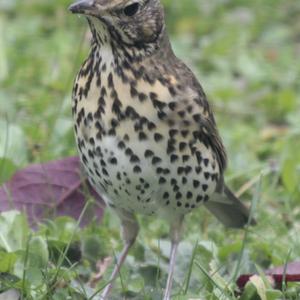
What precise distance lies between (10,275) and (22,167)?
53.1 inches

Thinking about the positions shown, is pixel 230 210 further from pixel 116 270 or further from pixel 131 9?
pixel 131 9

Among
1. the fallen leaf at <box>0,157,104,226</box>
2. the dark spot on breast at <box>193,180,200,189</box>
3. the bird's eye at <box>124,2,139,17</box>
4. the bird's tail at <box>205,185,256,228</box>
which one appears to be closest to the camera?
the bird's eye at <box>124,2,139,17</box>

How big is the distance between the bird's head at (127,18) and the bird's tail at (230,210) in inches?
47.8

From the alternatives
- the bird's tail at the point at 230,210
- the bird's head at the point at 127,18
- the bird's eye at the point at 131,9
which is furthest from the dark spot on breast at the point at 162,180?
the bird's tail at the point at 230,210

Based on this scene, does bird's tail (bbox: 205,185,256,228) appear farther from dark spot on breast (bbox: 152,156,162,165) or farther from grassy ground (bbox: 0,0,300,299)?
dark spot on breast (bbox: 152,156,162,165)

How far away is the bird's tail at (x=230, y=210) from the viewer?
19.2 feet

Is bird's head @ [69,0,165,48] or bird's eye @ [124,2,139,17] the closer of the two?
bird's head @ [69,0,165,48]

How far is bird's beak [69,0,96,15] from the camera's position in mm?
4547

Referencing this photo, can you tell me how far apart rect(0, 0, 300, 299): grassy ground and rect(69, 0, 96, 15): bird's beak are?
1.06 metres

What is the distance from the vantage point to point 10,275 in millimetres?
5012

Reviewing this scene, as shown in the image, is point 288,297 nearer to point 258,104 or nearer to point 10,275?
point 10,275

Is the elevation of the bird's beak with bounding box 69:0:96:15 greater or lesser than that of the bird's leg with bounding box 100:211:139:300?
greater

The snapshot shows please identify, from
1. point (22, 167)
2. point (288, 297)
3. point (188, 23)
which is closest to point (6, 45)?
point (188, 23)

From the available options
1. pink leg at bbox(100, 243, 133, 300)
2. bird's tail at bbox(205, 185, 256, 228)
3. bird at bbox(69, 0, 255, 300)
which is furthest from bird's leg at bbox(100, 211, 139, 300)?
bird's tail at bbox(205, 185, 256, 228)
